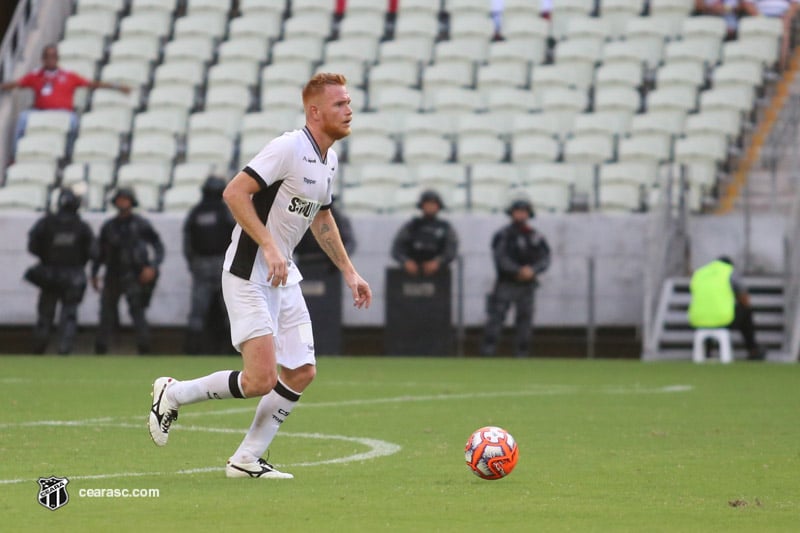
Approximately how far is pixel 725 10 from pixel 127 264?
10574mm

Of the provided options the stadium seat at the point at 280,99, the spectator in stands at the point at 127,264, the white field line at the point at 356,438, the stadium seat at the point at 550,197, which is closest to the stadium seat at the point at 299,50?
the stadium seat at the point at 280,99

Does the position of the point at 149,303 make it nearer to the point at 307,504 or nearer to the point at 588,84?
the point at 588,84

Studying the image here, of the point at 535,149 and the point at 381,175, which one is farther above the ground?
the point at 535,149

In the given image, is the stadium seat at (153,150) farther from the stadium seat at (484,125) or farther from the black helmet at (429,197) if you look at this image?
the black helmet at (429,197)

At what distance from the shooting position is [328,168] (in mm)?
7793

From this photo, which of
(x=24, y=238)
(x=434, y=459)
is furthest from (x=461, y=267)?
(x=434, y=459)

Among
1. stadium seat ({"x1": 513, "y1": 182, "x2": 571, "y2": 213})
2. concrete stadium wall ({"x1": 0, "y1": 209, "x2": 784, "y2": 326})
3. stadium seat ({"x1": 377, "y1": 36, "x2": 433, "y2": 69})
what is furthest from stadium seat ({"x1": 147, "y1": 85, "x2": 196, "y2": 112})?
stadium seat ({"x1": 513, "y1": 182, "x2": 571, "y2": 213})

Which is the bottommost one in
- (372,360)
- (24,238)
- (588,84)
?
(372,360)

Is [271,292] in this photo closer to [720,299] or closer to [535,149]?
[720,299]

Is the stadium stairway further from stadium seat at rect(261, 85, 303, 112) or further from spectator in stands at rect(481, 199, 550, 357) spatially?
stadium seat at rect(261, 85, 303, 112)

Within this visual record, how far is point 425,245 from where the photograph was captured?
21.4m

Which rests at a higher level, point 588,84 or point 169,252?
point 588,84

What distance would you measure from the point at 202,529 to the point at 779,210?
18.2 m

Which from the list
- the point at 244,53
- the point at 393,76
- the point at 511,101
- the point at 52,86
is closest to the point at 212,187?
the point at 393,76
